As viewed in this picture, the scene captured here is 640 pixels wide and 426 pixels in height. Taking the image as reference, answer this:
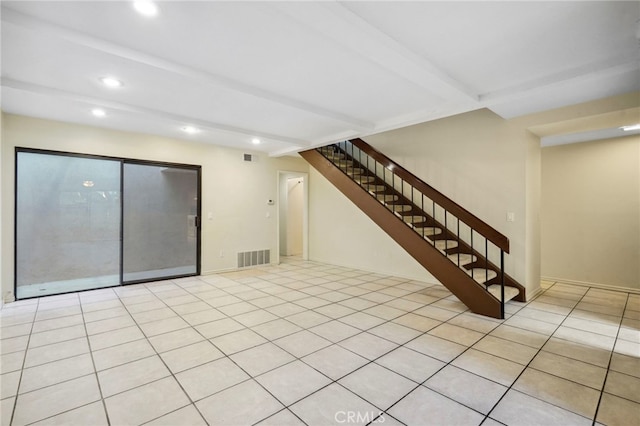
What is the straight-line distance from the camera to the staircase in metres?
3.72

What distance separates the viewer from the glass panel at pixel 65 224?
4.25 m

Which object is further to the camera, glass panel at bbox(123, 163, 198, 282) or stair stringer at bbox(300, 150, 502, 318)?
glass panel at bbox(123, 163, 198, 282)

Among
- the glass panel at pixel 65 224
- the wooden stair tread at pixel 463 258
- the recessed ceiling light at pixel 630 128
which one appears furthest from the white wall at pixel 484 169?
the glass panel at pixel 65 224

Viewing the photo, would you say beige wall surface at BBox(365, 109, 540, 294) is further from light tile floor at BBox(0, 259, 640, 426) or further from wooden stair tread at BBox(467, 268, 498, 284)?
light tile floor at BBox(0, 259, 640, 426)

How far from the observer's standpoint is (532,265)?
4.37 m

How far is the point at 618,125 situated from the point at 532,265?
221cm

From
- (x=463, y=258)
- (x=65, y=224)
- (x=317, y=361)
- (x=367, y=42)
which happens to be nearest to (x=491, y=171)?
(x=463, y=258)

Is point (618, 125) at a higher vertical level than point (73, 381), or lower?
higher

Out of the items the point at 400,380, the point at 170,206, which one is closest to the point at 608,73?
the point at 400,380

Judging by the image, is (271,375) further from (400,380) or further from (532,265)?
(532,265)

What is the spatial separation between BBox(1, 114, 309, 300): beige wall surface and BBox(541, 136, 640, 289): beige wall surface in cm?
543

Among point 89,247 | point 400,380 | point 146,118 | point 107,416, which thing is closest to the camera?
point 107,416

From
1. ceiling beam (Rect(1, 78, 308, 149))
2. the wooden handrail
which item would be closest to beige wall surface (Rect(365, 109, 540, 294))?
the wooden handrail

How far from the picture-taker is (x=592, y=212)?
5.01m
